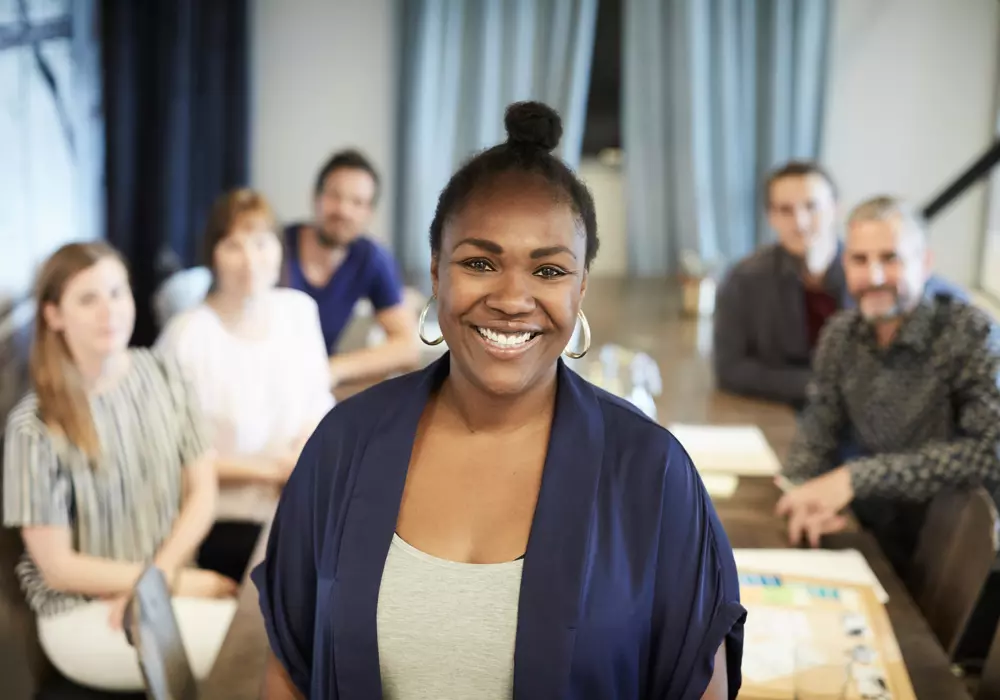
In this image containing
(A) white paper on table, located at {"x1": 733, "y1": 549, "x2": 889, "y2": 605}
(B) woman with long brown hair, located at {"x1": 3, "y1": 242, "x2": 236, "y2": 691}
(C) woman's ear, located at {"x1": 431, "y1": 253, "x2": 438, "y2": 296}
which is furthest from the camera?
(B) woman with long brown hair, located at {"x1": 3, "y1": 242, "x2": 236, "y2": 691}

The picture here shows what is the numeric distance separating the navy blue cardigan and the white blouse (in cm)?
124

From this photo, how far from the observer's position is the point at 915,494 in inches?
75.5

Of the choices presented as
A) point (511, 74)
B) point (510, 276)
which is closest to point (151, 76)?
point (511, 74)

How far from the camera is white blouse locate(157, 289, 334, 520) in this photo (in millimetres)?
2322

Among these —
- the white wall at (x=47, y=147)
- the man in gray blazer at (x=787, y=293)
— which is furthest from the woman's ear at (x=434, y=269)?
the white wall at (x=47, y=147)

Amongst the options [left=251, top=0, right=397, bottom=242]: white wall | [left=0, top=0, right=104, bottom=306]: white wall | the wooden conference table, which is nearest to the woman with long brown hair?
the wooden conference table

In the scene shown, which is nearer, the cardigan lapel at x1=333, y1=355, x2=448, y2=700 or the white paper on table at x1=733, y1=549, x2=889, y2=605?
the cardigan lapel at x1=333, y1=355, x2=448, y2=700

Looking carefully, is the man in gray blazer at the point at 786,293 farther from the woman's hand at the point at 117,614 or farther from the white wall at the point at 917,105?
the white wall at the point at 917,105

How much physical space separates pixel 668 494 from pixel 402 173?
14.2 feet

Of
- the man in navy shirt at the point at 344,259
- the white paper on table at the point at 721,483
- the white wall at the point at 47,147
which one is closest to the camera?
the white paper on table at the point at 721,483

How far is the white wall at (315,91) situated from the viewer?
521 cm

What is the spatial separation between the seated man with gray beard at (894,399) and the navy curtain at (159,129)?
2.66 meters

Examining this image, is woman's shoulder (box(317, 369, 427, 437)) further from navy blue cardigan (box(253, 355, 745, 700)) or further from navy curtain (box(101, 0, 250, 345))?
navy curtain (box(101, 0, 250, 345))

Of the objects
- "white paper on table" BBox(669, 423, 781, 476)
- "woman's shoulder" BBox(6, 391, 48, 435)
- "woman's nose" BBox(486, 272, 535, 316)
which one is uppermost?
"woman's nose" BBox(486, 272, 535, 316)
